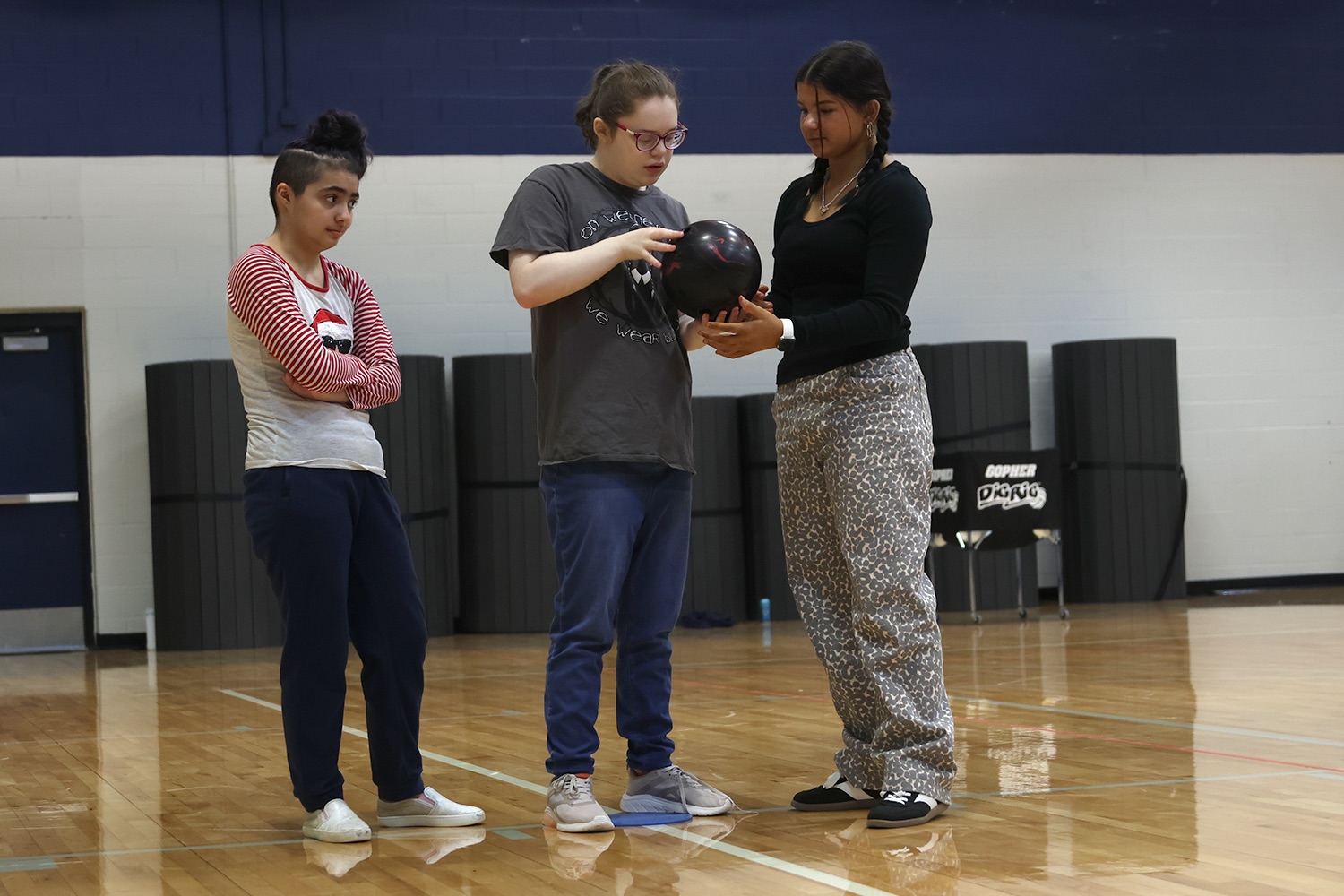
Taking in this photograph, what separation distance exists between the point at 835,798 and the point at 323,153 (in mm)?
1616

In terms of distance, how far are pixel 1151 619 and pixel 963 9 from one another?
411 cm

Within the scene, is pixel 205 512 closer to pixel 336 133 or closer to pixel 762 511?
pixel 762 511

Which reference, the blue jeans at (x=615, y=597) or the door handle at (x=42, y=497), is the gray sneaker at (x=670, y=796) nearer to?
the blue jeans at (x=615, y=597)

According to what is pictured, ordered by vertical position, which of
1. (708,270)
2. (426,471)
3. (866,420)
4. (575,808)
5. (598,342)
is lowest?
(575,808)

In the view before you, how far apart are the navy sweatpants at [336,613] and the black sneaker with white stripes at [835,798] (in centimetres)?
77

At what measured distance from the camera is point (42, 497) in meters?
8.35

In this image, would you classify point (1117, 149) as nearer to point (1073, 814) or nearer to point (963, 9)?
point (963, 9)

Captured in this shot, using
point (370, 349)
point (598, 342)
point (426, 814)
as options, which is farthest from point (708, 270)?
point (426, 814)

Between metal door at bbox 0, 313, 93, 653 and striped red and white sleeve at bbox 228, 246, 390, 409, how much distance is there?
6.15 meters

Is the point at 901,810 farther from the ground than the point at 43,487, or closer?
closer

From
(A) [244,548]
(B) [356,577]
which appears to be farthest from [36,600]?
(B) [356,577]

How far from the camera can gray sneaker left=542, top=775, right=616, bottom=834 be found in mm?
2746

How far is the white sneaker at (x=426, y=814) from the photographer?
9.51 feet

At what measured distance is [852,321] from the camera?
2717 mm
